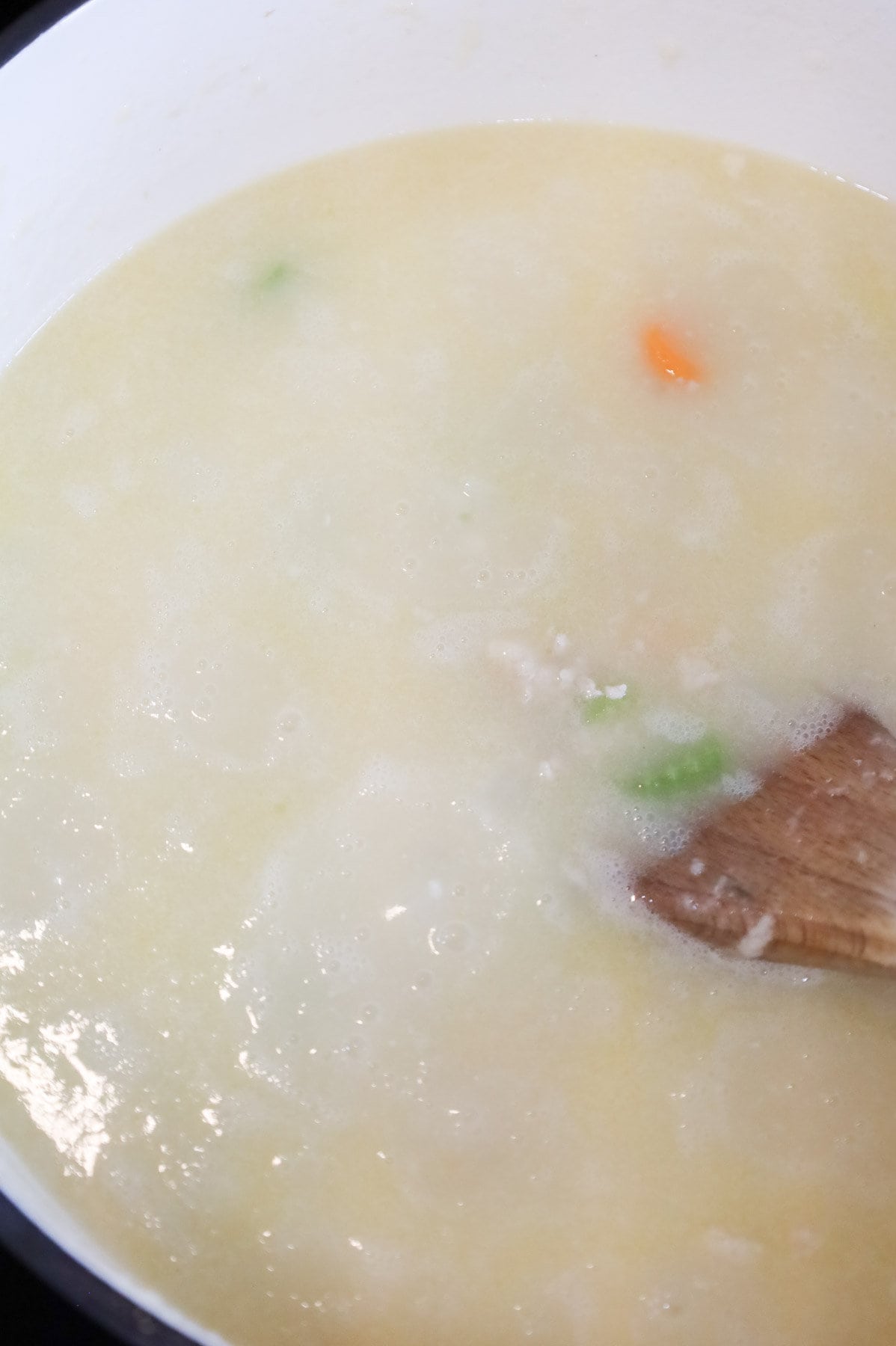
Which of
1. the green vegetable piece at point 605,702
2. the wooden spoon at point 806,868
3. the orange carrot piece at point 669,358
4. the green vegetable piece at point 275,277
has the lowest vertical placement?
the wooden spoon at point 806,868

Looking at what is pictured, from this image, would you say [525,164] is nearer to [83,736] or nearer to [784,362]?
[784,362]

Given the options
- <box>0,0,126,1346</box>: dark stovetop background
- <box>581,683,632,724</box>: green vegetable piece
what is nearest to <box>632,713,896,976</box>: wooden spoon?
<box>581,683,632,724</box>: green vegetable piece

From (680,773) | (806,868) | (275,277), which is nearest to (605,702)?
(680,773)

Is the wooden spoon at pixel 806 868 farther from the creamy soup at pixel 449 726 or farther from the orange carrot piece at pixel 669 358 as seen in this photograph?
the orange carrot piece at pixel 669 358

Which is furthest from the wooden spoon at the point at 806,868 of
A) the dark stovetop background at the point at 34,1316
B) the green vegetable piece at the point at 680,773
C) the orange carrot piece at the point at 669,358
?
the dark stovetop background at the point at 34,1316

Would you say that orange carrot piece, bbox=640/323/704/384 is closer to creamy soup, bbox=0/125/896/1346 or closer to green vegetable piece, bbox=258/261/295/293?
creamy soup, bbox=0/125/896/1346

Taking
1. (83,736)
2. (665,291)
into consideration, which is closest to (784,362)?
(665,291)

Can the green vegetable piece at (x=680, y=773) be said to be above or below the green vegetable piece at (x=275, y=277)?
below

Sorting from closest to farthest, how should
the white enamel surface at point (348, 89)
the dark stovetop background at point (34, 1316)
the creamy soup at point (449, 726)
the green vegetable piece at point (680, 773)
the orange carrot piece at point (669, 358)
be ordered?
the dark stovetop background at point (34, 1316), the creamy soup at point (449, 726), the green vegetable piece at point (680, 773), the white enamel surface at point (348, 89), the orange carrot piece at point (669, 358)
